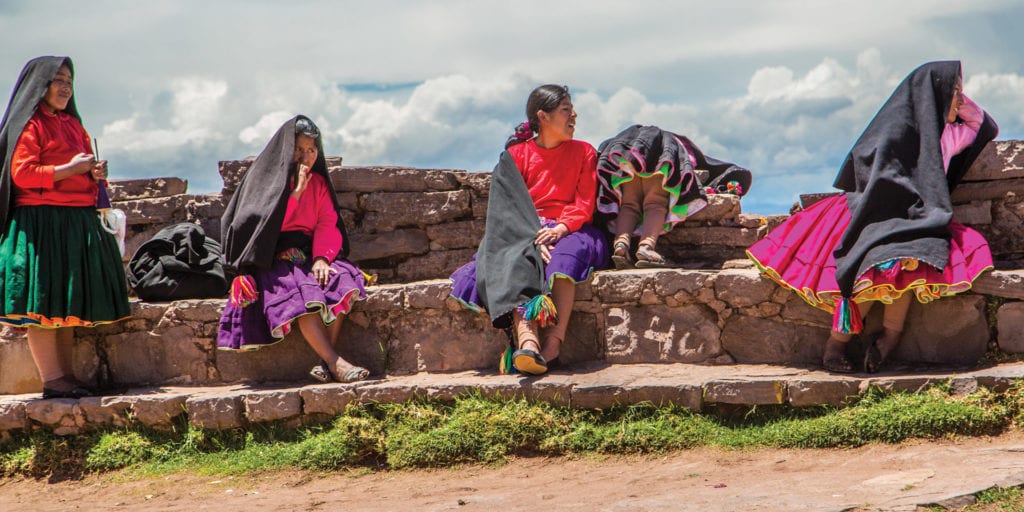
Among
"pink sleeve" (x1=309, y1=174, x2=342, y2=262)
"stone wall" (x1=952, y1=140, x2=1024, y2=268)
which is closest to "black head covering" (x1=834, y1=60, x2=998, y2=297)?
"stone wall" (x1=952, y1=140, x2=1024, y2=268)

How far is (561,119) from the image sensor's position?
243 inches

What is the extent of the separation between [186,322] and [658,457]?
10.5ft

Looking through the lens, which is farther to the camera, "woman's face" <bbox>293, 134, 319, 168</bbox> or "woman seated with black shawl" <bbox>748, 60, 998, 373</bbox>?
"woman's face" <bbox>293, 134, 319, 168</bbox>

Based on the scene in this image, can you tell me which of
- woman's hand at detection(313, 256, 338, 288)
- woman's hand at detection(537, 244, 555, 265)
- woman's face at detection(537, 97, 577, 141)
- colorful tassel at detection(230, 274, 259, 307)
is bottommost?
colorful tassel at detection(230, 274, 259, 307)

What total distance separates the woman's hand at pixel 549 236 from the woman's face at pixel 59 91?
298 cm

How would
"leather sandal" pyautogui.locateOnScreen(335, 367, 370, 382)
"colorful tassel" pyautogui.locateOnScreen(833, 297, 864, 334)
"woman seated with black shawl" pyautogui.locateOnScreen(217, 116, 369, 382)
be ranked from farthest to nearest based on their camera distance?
"woman seated with black shawl" pyautogui.locateOnScreen(217, 116, 369, 382)
"leather sandal" pyautogui.locateOnScreen(335, 367, 370, 382)
"colorful tassel" pyautogui.locateOnScreen(833, 297, 864, 334)

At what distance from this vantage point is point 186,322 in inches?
254

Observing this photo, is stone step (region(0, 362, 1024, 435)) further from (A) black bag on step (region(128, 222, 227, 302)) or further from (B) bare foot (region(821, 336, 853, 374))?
(A) black bag on step (region(128, 222, 227, 302))

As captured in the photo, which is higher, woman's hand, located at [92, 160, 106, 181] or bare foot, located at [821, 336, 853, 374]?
woman's hand, located at [92, 160, 106, 181]

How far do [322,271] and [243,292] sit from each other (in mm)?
481

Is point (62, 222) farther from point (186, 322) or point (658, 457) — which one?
point (658, 457)

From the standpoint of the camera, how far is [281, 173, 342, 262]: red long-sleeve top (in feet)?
20.3

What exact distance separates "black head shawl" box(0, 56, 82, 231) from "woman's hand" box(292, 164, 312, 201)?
59.7 inches

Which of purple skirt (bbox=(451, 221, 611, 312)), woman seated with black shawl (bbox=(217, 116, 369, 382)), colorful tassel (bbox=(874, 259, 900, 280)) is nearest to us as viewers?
colorful tassel (bbox=(874, 259, 900, 280))
